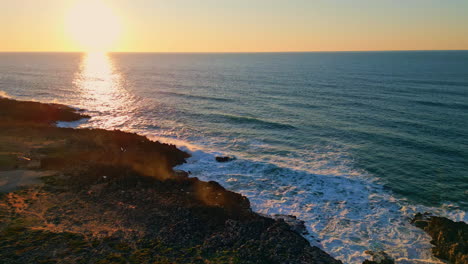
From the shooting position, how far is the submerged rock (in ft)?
63.8

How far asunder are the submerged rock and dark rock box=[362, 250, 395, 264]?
3.53 m

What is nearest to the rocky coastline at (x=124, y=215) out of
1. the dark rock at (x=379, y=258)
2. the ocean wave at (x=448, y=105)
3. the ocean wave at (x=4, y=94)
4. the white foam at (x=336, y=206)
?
the white foam at (x=336, y=206)

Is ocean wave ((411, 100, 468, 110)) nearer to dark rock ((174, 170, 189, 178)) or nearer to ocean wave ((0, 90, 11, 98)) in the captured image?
dark rock ((174, 170, 189, 178))

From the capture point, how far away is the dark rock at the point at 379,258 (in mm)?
19266

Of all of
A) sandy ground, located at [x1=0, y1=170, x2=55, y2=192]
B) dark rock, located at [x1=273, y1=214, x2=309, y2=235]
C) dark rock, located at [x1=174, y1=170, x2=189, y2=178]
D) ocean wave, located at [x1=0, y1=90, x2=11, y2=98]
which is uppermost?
ocean wave, located at [x1=0, y1=90, x2=11, y2=98]

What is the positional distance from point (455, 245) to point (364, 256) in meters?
6.43

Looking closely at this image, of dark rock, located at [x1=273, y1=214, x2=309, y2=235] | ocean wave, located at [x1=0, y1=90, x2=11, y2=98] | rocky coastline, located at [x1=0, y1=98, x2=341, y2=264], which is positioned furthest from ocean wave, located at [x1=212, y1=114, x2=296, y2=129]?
ocean wave, located at [x1=0, y1=90, x2=11, y2=98]

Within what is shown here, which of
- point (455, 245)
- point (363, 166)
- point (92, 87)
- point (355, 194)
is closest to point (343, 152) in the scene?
point (363, 166)

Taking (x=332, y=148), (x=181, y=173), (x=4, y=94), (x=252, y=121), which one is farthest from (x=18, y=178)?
(x=4, y=94)

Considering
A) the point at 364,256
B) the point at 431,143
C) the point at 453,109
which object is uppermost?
the point at 453,109

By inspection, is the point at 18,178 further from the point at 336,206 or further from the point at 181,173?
the point at 336,206

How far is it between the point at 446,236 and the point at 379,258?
5.89 metres

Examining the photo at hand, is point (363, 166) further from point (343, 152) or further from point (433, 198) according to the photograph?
point (433, 198)

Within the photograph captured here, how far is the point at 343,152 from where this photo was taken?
38.1 metres
